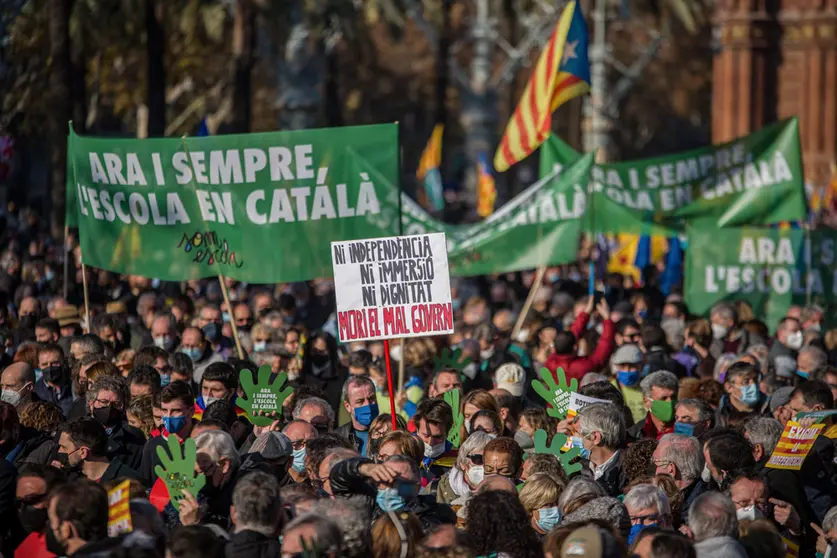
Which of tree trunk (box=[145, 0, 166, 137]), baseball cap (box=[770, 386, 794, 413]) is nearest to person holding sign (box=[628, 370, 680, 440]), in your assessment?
baseball cap (box=[770, 386, 794, 413])

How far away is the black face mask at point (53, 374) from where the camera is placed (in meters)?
11.4

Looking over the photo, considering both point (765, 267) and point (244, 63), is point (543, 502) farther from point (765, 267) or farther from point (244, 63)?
point (244, 63)

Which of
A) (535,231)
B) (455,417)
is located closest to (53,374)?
(455,417)

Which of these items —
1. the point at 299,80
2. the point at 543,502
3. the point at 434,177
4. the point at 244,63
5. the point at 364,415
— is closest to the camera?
the point at 543,502

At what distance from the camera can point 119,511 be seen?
6.95 meters

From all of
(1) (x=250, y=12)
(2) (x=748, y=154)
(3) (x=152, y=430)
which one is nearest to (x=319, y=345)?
(3) (x=152, y=430)

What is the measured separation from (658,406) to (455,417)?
1.26m

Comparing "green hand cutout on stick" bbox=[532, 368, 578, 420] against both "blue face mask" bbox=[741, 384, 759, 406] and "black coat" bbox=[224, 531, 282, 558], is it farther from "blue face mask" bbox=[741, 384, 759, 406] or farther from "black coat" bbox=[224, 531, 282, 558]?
"black coat" bbox=[224, 531, 282, 558]

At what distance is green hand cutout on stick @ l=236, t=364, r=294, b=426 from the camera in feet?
31.8

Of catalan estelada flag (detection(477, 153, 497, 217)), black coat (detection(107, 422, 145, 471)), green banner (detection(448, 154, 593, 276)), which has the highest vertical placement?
catalan estelada flag (detection(477, 153, 497, 217))

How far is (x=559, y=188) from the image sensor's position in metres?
16.8

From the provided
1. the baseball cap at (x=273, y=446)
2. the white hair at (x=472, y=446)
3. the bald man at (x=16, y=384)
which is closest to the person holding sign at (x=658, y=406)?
the white hair at (x=472, y=446)

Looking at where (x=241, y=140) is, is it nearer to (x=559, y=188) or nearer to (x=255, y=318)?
(x=255, y=318)

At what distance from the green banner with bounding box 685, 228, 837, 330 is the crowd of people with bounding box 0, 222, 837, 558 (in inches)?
96.3
